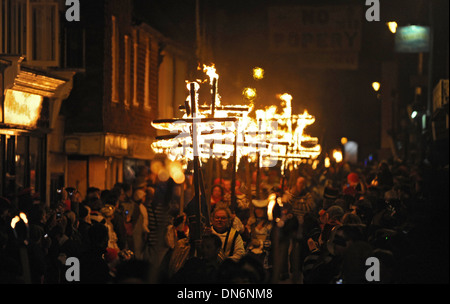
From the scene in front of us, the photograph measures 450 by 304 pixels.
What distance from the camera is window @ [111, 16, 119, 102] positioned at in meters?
23.0

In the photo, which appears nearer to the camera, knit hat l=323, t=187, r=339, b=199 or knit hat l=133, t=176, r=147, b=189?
knit hat l=323, t=187, r=339, b=199

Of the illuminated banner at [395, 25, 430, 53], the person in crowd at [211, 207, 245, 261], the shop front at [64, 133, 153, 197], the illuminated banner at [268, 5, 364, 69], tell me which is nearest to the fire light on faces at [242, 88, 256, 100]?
the person in crowd at [211, 207, 245, 261]

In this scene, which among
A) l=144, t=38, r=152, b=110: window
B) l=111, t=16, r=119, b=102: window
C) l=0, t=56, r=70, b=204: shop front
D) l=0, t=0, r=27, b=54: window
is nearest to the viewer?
l=0, t=56, r=70, b=204: shop front

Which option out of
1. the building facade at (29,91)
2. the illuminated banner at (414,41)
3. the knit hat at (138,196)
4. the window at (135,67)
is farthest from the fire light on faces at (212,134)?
the illuminated banner at (414,41)

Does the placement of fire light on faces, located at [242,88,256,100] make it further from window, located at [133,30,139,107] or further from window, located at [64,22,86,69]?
window, located at [133,30,139,107]

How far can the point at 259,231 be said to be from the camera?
12375 mm

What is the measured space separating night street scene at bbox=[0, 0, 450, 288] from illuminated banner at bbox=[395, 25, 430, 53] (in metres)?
0.05

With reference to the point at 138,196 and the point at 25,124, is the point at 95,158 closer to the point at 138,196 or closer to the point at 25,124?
the point at 25,124

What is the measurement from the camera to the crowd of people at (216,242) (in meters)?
6.82

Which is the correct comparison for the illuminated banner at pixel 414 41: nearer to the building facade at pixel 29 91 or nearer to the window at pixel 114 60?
the window at pixel 114 60

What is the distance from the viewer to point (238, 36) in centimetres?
4059

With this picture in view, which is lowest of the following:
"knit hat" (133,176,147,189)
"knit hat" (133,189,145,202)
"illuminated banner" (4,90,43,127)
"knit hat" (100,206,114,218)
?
"knit hat" (100,206,114,218)

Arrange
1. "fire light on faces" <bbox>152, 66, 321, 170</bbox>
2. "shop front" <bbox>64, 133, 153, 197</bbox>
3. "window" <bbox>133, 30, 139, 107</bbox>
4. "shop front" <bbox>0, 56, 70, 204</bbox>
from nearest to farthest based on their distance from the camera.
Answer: "fire light on faces" <bbox>152, 66, 321, 170</bbox> → "shop front" <bbox>0, 56, 70, 204</bbox> → "shop front" <bbox>64, 133, 153, 197</bbox> → "window" <bbox>133, 30, 139, 107</bbox>

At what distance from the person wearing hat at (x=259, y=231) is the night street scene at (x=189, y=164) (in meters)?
0.03
